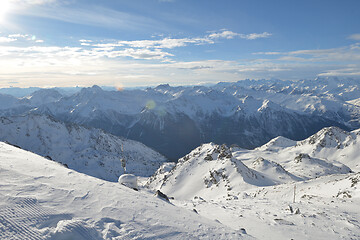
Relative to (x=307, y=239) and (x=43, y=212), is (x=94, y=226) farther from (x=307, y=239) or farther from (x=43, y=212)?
(x=307, y=239)

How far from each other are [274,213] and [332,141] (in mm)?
157061

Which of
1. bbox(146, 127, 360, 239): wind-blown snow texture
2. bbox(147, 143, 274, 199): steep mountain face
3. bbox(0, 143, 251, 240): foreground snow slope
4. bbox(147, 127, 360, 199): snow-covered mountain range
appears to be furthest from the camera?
bbox(147, 127, 360, 199): snow-covered mountain range

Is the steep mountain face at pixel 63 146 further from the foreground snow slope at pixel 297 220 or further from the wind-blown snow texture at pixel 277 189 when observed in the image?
the foreground snow slope at pixel 297 220

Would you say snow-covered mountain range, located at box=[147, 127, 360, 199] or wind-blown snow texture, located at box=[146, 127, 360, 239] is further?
snow-covered mountain range, located at box=[147, 127, 360, 199]

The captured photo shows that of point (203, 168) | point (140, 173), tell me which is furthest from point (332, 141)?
point (140, 173)

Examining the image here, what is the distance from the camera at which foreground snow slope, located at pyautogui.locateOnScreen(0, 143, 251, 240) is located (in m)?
9.35

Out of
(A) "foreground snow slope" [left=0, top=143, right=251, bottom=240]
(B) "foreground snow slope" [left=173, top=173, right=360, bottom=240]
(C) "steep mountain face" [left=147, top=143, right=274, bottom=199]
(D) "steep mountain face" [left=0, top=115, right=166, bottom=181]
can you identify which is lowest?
(D) "steep mountain face" [left=0, top=115, right=166, bottom=181]

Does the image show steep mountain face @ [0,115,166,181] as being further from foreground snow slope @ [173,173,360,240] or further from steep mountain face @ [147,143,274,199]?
foreground snow slope @ [173,173,360,240]

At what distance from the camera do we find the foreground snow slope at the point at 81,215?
935 centimetres

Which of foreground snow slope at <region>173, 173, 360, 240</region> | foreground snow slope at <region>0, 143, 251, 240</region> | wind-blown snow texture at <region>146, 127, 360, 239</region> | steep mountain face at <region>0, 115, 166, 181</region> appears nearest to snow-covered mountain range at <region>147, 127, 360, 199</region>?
wind-blown snow texture at <region>146, 127, 360, 239</region>

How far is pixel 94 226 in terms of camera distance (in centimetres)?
1032

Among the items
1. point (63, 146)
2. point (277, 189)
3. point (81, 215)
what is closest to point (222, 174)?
point (277, 189)

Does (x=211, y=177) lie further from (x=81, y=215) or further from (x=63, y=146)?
(x=63, y=146)

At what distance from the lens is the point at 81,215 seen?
1100 cm
